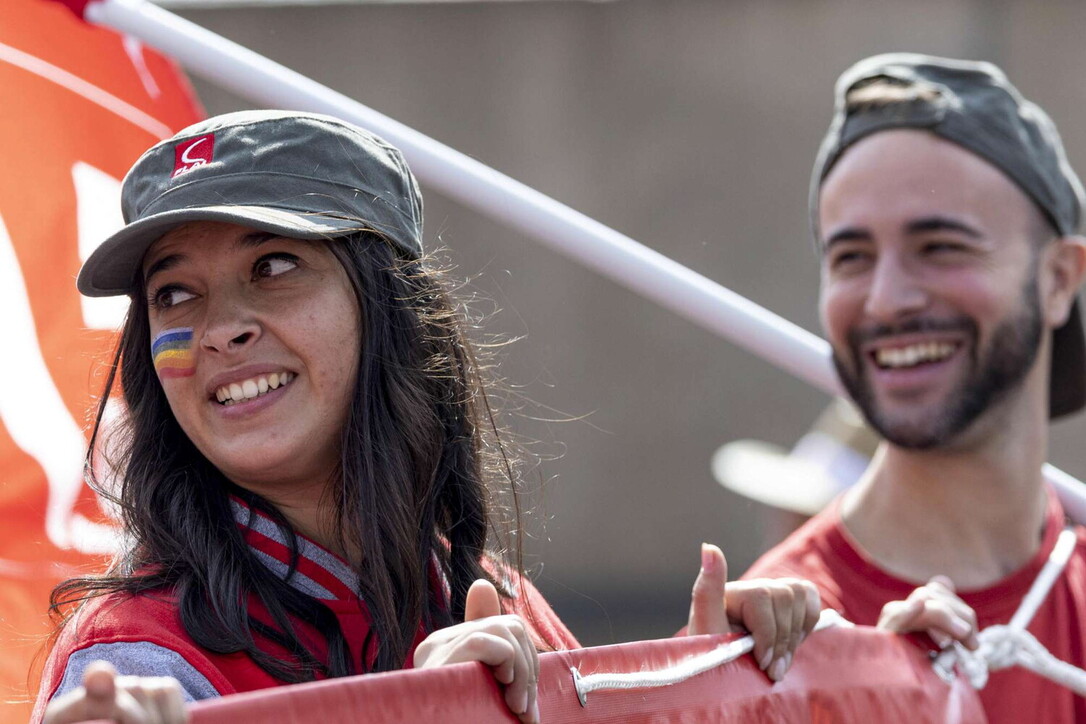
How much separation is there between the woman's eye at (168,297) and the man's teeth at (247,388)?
0.12 metres

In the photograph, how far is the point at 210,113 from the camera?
820cm

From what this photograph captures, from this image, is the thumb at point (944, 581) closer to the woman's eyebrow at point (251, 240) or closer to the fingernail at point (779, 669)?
the fingernail at point (779, 669)

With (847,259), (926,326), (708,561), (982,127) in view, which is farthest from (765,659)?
(982,127)

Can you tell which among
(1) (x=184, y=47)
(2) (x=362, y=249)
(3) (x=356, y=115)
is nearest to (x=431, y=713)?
(2) (x=362, y=249)

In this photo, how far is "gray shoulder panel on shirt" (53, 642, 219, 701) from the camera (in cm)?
141

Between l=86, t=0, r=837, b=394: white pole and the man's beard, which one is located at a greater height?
l=86, t=0, r=837, b=394: white pole

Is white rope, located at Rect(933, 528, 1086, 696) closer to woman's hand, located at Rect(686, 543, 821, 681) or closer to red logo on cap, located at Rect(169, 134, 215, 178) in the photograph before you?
woman's hand, located at Rect(686, 543, 821, 681)

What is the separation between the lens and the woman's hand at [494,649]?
1.29 metres

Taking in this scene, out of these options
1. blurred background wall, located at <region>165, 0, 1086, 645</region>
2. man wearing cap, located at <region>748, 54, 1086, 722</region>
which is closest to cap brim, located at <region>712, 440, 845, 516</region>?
man wearing cap, located at <region>748, 54, 1086, 722</region>

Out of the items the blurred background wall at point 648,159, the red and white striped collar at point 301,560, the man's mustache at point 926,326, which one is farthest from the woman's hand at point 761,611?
the blurred background wall at point 648,159

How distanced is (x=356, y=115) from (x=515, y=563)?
2.63 ft

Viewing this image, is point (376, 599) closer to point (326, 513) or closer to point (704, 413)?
point (326, 513)

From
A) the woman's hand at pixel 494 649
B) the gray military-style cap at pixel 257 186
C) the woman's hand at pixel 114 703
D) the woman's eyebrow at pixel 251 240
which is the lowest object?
the woman's hand at pixel 494 649

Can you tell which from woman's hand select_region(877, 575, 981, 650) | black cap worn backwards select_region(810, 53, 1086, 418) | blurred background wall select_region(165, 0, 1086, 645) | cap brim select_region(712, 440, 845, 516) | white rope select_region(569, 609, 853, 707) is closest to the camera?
white rope select_region(569, 609, 853, 707)
